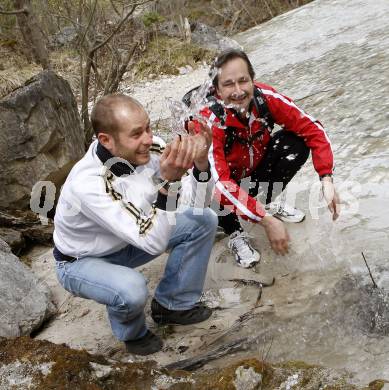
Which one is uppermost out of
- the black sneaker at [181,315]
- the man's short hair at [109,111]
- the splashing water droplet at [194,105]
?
the man's short hair at [109,111]

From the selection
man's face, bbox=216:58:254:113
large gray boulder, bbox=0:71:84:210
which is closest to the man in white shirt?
man's face, bbox=216:58:254:113

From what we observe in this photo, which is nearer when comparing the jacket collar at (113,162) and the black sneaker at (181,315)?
the jacket collar at (113,162)

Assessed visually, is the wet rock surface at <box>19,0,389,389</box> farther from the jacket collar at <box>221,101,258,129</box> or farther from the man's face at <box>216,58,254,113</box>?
the man's face at <box>216,58,254,113</box>

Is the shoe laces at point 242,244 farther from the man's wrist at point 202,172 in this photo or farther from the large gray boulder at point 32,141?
the large gray boulder at point 32,141

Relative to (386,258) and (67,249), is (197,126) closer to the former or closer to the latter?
(67,249)

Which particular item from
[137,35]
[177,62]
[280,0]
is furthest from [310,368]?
[280,0]

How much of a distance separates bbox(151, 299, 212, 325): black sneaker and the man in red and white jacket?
1.33 ft

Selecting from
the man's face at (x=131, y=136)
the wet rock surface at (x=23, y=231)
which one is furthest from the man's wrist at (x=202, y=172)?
the wet rock surface at (x=23, y=231)

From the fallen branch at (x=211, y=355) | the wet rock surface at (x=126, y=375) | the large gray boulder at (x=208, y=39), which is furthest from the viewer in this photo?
the large gray boulder at (x=208, y=39)

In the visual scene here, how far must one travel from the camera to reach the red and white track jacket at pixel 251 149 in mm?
2473

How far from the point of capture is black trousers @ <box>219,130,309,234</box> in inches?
113

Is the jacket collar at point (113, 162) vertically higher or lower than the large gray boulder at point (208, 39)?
higher

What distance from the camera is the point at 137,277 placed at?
2174mm

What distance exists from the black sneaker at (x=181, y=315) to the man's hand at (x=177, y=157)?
0.81 meters
